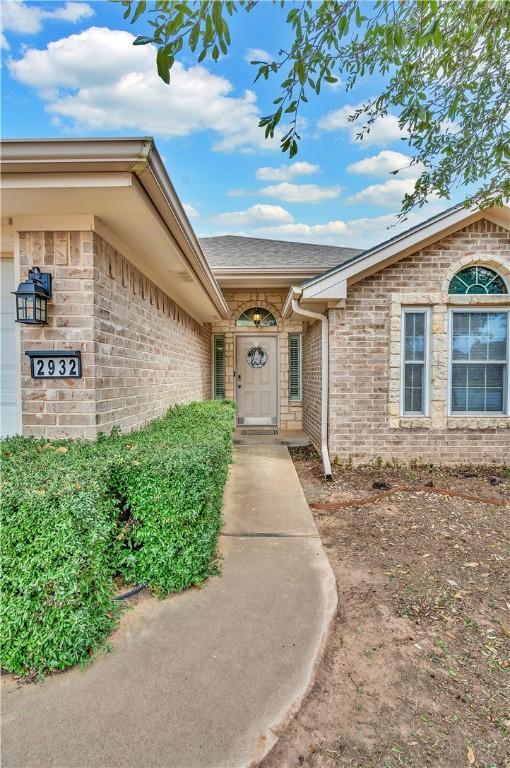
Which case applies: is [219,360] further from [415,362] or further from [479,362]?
[479,362]

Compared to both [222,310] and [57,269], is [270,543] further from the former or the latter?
[222,310]

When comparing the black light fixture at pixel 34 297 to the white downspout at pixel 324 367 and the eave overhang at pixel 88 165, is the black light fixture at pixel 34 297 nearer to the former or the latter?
the eave overhang at pixel 88 165

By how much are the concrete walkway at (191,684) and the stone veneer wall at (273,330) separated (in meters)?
6.41

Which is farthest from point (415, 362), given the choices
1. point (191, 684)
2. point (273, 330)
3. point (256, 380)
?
point (191, 684)

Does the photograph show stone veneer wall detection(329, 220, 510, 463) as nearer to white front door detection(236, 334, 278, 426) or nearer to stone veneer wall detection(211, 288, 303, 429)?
stone veneer wall detection(211, 288, 303, 429)

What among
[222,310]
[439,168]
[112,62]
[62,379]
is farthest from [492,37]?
[222,310]

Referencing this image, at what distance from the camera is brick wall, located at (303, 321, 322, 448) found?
6767 millimetres

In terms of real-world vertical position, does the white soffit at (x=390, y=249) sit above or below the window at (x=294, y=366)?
above

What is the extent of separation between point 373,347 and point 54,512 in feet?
17.1

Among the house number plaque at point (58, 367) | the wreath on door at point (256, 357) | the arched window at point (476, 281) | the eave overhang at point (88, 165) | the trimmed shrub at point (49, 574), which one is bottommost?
the trimmed shrub at point (49, 574)

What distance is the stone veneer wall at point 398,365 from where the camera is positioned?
19.3ft

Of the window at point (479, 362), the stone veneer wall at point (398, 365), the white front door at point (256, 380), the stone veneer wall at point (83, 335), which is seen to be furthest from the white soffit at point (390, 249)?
the white front door at point (256, 380)

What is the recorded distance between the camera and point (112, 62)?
11.6 ft

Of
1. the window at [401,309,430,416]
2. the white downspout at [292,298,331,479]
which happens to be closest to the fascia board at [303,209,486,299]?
the white downspout at [292,298,331,479]
